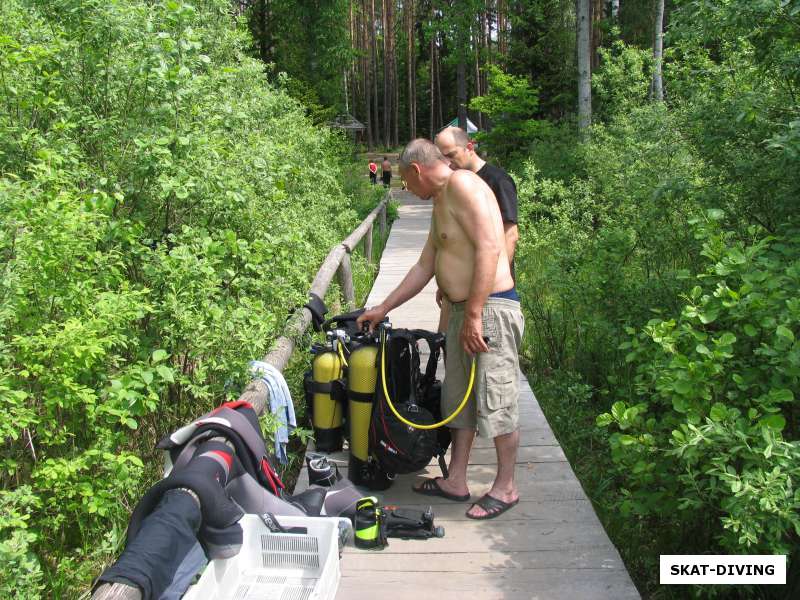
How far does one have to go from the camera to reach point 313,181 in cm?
1020

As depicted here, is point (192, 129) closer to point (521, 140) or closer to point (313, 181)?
point (313, 181)

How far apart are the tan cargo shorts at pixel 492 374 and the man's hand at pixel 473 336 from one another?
0.20ft

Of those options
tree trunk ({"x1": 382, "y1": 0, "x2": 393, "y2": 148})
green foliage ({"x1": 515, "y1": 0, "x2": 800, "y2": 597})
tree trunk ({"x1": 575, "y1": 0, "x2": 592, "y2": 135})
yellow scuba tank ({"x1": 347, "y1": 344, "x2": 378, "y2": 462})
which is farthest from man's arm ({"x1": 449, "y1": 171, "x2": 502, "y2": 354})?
tree trunk ({"x1": 382, "y1": 0, "x2": 393, "y2": 148})

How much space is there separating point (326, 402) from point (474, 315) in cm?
102

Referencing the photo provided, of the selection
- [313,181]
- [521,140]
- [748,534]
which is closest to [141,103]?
[748,534]

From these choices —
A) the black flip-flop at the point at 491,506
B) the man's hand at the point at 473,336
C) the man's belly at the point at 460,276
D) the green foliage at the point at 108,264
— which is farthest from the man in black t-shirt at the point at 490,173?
the black flip-flop at the point at 491,506

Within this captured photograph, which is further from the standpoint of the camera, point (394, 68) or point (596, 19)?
point (394, 68)

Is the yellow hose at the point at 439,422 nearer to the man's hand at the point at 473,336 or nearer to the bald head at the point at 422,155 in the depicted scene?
the man's hand at the point at 473,336

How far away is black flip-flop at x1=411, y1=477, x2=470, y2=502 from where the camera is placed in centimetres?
387

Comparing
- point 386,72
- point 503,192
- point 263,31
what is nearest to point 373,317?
point 503,192

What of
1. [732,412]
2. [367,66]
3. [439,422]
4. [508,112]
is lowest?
[439,422]

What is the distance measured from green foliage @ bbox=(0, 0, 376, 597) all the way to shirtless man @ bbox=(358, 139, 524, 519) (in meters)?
0.97

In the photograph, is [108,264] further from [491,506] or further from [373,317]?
[491,506]

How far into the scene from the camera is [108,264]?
3463mm
